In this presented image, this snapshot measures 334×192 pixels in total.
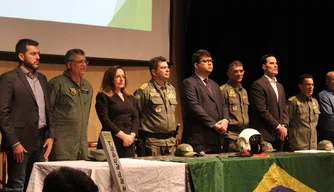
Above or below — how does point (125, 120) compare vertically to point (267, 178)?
above

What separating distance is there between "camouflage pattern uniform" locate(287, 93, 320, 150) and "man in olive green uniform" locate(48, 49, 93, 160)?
260cm

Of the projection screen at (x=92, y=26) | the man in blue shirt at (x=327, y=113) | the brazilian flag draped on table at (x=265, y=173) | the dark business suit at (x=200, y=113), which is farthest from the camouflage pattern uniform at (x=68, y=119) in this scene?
the man in blue shirt at (x=327, y=113)

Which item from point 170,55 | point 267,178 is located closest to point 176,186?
point 267,178

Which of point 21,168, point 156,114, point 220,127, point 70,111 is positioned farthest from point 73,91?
point 220,127

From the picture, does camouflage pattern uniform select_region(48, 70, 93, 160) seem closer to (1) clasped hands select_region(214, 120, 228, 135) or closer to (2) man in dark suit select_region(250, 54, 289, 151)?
(1) clasped hands select_region(214, 120, 228, 135)

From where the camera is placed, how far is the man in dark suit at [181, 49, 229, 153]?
5.17m

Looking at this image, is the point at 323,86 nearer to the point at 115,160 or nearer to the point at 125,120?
the point at 125,120

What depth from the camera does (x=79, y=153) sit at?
15.8 feet

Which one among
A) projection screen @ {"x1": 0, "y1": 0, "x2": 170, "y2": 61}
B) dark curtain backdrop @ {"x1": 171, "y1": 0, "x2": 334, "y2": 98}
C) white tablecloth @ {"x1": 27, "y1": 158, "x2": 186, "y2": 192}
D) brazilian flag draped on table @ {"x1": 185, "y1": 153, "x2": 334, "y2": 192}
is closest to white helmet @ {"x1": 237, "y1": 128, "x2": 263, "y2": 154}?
brazilian flag draped on table @ {"x1": 185, "y1": 153, "x2": 334, "y2": 192}

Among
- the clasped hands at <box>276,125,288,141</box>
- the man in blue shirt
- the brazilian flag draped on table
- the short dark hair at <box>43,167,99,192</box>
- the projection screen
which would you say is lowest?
the brazilian flag draped on table

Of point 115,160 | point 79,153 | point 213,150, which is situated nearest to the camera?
point 115,160

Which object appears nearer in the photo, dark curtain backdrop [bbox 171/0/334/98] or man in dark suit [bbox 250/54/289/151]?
man in dark suit [bbox 250/54/289/151]

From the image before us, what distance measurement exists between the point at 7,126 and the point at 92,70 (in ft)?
8.15

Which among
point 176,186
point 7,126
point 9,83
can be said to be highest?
point 9,83
